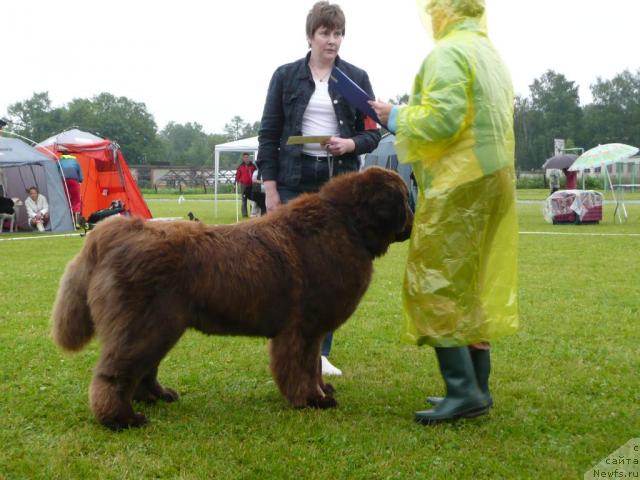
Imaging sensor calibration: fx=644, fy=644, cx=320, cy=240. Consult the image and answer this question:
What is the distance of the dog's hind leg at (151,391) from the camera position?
3.74 meters

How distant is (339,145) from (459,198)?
1.07m

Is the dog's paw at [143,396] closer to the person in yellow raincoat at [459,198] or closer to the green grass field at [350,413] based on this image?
the green grass field at [350,413]

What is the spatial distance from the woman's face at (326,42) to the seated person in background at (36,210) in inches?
567

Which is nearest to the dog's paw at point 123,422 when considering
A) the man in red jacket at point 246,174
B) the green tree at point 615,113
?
the man in red jacket at point 246,174

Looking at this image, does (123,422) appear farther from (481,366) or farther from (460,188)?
(460,188)

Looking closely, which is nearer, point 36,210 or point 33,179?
point 36,210

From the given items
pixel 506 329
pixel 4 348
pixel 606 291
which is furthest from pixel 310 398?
pixel 606 291

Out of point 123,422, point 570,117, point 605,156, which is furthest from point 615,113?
point 123,422

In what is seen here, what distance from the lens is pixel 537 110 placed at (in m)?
78.2

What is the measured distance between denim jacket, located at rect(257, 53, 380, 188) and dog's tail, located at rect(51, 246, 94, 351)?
1.47 metres

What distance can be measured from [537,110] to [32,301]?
3107 inches

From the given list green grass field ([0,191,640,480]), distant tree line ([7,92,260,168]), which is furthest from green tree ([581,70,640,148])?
green grass field ([0,191,640,480])

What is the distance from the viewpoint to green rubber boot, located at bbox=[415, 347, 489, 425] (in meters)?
3.38

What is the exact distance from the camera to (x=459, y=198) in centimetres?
323
